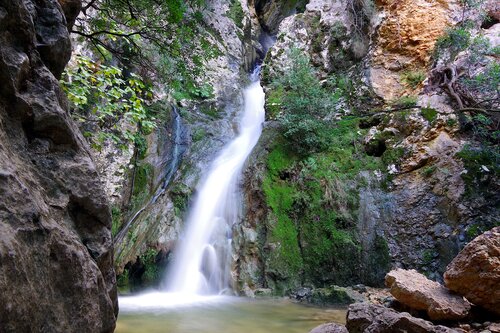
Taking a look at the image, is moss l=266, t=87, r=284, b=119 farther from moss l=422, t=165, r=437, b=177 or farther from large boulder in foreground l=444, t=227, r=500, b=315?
large boulder in foreground l=444, t=227, r=500, b=315

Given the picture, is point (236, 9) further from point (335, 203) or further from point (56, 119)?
point (56, 119)

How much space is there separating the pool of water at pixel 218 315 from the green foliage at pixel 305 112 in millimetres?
4612

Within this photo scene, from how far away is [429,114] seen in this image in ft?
31.2

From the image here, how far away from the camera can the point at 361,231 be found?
8367mm

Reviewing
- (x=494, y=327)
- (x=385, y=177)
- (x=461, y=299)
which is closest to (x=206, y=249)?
(x=385, y=177)

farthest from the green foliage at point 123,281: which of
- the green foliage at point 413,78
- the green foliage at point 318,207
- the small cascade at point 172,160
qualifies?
the green foliage at point 413,78

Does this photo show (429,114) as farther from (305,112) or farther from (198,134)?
(198,134)

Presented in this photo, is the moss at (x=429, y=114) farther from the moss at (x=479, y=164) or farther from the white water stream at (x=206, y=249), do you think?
the white water stream at (x=206, y=249)

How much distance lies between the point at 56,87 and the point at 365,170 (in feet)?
26.6

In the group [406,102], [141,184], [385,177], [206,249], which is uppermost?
[406,102]

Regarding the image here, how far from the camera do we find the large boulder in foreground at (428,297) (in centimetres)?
434

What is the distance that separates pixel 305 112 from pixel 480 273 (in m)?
6.90

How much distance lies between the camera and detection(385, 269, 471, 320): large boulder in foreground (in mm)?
4340

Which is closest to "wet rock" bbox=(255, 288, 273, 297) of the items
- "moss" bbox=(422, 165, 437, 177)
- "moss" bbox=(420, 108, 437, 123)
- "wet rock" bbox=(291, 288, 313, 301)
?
"wet rock" bbox=(291, 288, 313, 301)
